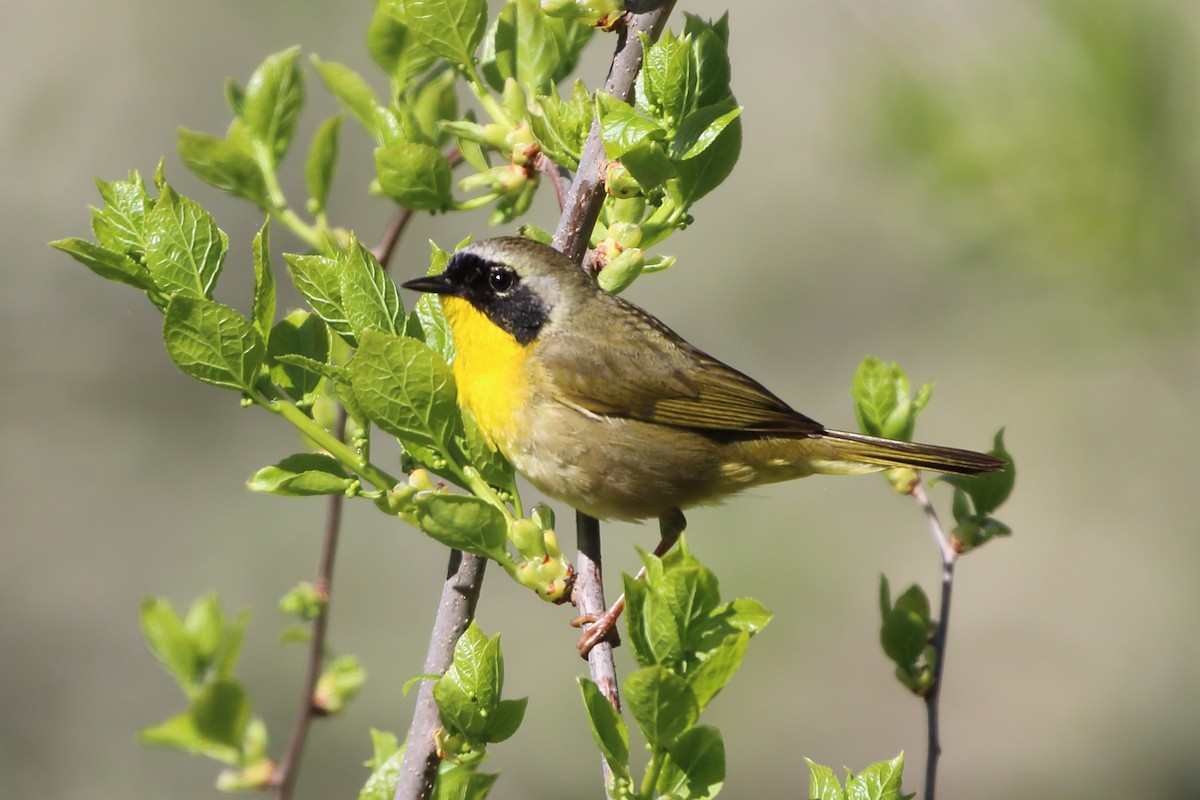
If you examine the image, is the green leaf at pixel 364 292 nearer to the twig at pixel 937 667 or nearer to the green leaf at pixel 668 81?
the green leaf at pixel 668 81

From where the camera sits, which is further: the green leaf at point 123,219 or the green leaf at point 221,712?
the green leaf at point 221,712

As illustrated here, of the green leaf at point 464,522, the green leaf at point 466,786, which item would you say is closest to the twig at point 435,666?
the green leaf at point 466,786

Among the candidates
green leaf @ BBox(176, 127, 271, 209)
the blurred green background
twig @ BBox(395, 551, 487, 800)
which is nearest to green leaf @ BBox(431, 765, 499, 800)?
twig @ BBox(395, 551, 487, 800)

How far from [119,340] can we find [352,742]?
2796 mm

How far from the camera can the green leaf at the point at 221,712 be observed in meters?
2.35

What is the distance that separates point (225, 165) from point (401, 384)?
0.82 meters

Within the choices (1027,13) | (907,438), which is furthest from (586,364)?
(1027,13)

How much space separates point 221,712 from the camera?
240 centimetres

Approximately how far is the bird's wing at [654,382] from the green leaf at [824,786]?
1514mm

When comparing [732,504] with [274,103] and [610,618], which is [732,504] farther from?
[274,103]

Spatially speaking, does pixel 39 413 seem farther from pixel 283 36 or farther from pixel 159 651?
pixel 159 651

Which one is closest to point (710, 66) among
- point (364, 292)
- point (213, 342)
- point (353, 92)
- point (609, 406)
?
point (364, 292)

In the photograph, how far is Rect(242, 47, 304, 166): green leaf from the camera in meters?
2.45

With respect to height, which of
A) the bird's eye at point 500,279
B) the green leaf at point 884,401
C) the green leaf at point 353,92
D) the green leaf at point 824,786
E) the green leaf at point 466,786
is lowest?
the green leaf at point 466,786
